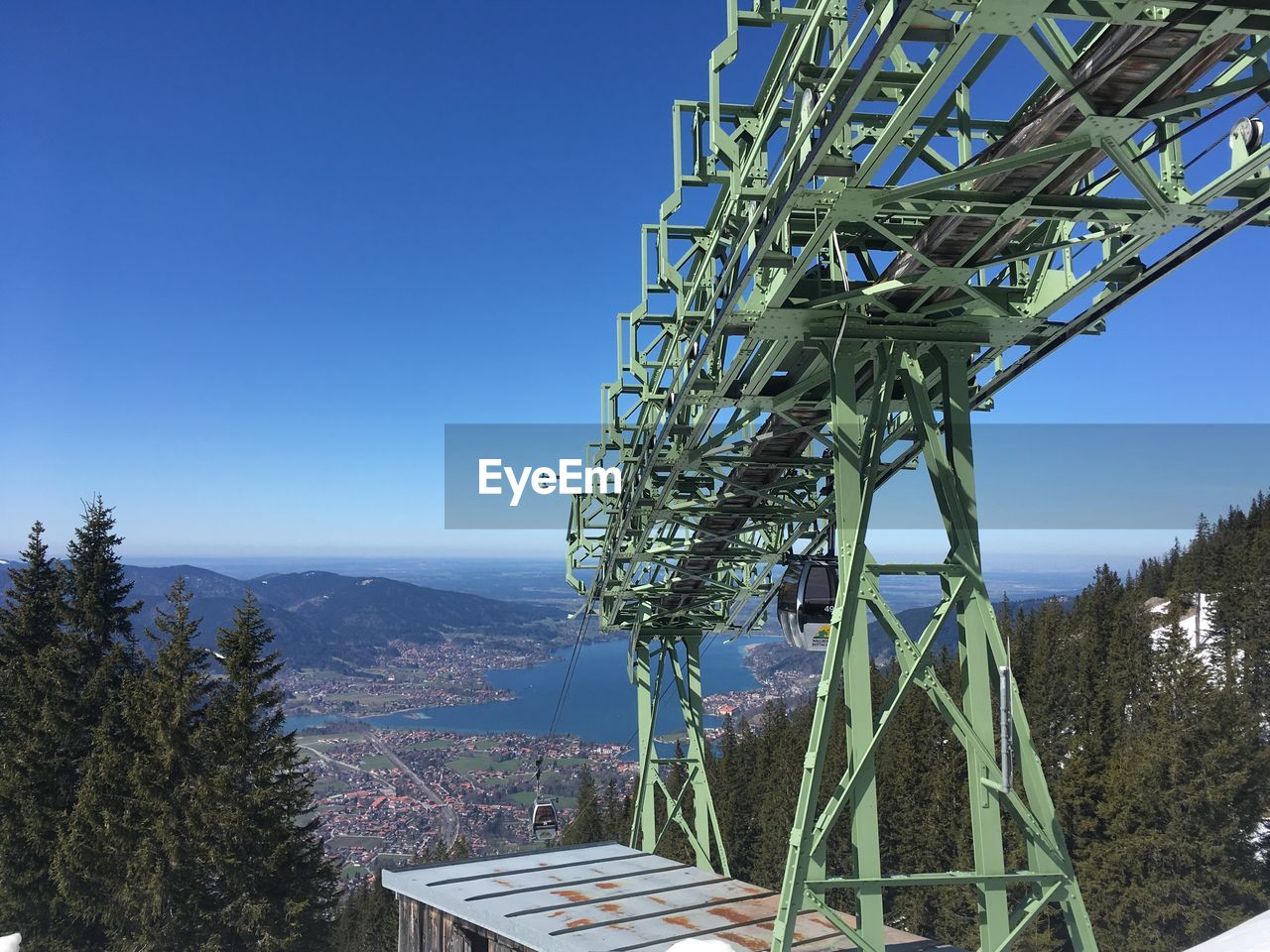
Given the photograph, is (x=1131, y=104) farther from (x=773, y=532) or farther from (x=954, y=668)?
(x=954, y=668)

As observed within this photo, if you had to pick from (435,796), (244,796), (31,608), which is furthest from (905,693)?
(435,796)

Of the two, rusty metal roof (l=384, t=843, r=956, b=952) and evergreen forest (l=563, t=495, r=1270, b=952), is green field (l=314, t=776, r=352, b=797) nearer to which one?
evergreen forest (l=563, t=495, r=1270, b=952)

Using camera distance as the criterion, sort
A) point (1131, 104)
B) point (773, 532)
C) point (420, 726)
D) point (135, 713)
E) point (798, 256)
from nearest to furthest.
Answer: point (1131, 104) < point (798, 256) < point (773, 532) < point (135, 713) < point (420, 726)

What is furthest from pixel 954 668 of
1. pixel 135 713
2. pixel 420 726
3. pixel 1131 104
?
pixel 420 726

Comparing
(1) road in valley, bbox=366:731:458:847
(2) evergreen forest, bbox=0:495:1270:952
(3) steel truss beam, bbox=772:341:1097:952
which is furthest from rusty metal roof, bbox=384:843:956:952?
(1) road in valley, bbox=366:731:458:847

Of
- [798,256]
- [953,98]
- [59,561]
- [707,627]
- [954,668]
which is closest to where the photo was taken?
[953,98]

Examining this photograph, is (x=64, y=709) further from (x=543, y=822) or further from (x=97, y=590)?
(x=543, y=822)

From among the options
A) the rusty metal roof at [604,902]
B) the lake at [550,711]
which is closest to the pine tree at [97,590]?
the rusty metal roof at [604,902]
